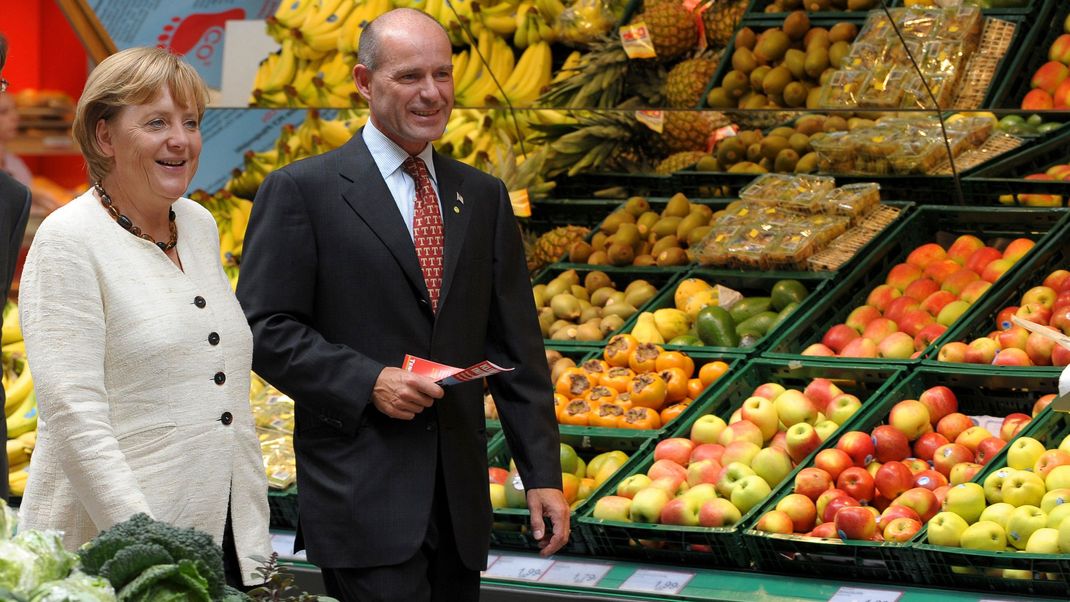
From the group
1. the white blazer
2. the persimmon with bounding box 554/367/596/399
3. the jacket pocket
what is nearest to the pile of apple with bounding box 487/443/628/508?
the persimmon with bounding box 554/367/596/399

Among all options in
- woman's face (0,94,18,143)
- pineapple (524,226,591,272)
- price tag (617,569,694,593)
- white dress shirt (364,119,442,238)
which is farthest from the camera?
woman's face (0,94,18,143)

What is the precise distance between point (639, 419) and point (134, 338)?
2195mm

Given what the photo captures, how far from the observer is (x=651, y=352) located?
459 centimetres

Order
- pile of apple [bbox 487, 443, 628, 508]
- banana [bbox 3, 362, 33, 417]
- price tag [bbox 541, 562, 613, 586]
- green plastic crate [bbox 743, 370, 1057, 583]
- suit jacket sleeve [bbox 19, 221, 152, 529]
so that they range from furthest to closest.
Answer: banana [bbox 3, 362, 33, 417] → pile of apple [bbox 487, 443, 628, 508] → price tag [bbox 541, 562, 613, 586] → green plastic crate [bbox 743, 370, 1057, 583] → suit jacket sleeve [bbox 19, 221, 152, 529]

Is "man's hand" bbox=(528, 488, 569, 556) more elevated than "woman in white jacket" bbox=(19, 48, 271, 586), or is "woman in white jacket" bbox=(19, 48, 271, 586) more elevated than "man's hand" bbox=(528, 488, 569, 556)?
"woman in white jacket" bbox=(19, 48, 271, 586)

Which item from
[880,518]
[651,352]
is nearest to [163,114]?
[880,518]

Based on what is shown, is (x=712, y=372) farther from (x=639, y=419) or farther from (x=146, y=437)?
(x=146, y=437)

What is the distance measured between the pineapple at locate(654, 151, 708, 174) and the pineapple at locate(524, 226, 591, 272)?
37 cm

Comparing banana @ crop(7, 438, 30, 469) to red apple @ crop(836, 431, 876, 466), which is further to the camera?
banana @ crop(7, 438, 30, 469)

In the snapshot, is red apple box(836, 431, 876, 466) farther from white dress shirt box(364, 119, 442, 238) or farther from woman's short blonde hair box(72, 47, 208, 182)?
woman's short blonde hair box(72, 47, 208, 182)

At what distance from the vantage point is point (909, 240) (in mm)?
5020

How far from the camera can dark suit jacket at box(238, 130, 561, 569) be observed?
282cm

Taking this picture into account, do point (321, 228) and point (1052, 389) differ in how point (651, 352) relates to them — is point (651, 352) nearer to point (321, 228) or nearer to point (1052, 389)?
point (1052, 389)

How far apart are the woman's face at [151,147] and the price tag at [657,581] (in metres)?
1.73
